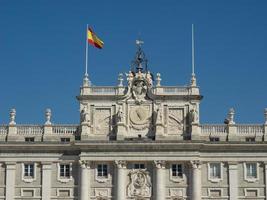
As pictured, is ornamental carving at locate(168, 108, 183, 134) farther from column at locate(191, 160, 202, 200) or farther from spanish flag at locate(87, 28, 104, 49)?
spanish flag at locate(87, 28, 104, 49)

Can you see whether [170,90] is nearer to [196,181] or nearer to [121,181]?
[196,181]

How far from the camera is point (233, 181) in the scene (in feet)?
260

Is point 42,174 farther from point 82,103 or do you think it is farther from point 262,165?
point 262,165

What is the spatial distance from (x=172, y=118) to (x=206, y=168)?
597 centimetres

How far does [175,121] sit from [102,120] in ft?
23.8

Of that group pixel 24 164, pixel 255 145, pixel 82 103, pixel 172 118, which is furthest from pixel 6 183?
pixel 255 145

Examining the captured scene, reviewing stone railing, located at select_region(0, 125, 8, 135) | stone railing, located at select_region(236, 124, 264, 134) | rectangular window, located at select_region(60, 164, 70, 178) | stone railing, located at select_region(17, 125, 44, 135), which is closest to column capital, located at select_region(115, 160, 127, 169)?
rectangular window, located at select_region(60, 164, 70, 178)

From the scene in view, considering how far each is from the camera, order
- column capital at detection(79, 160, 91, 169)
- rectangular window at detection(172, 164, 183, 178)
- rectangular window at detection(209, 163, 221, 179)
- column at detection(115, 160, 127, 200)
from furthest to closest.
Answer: rectangular window at detection(209, 163, 221, 179) → rectangular window at detection(172, 164, 183, 178) → column capital at detection(79, 160, 91, 169) → column at detection(115, 160, 127, 200)

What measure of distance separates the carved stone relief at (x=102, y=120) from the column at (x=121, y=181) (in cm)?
371

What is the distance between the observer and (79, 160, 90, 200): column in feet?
258

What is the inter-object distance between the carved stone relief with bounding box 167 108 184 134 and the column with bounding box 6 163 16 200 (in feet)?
52.0

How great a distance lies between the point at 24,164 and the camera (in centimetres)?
8038

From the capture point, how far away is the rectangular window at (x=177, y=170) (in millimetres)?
79188

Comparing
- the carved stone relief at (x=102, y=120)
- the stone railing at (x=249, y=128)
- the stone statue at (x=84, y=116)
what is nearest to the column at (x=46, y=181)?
the stone statue at (x=84, y=116)
